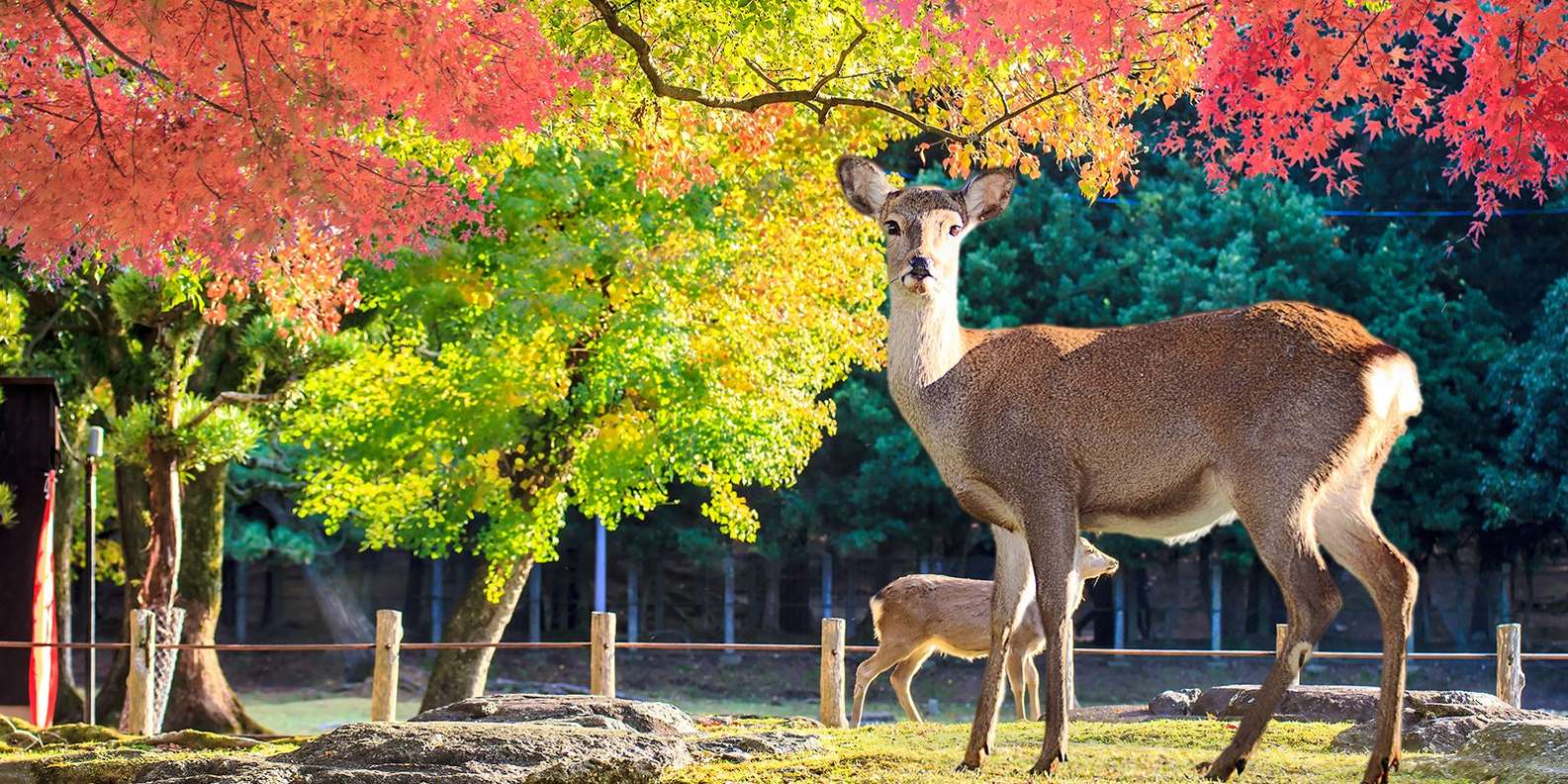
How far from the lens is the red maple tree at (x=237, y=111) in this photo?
8.24 metres

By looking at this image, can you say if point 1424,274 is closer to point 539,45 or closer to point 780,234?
point 780,234

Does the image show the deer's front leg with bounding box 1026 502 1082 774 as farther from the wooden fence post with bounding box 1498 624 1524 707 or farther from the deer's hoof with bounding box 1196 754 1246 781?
the wooden fence post with bounding box 1498 624 1524 707

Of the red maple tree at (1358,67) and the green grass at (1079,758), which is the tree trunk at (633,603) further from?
the red maple tree at (1358,67)

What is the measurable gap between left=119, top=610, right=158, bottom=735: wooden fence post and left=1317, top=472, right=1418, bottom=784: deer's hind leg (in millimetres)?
9556

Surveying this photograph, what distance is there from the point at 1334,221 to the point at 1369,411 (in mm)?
23648

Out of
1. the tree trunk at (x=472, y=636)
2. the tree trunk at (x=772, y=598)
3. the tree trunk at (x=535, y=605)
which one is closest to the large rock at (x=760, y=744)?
the tree trunk at (x=472, y=636)

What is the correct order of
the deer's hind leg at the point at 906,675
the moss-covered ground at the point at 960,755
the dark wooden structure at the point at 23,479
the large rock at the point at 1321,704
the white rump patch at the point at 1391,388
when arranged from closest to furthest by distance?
the white rump patch at the point at 1391,388, the moss-covered ground at the point at 960,755, the large rock at the point at 1321,704, the deer's hind leg at the point at 906,675, the dark wooden structure at the point at 23,479

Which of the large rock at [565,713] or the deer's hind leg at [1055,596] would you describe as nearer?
the deer's hind leg at [1055,596]

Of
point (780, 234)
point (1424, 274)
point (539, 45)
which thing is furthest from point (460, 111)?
point (1424, 274)

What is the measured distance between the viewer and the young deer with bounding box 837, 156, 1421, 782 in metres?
7.42

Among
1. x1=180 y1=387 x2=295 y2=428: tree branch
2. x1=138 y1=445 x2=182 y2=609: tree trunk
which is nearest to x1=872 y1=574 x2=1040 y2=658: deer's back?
x1=180 y1=387 x2=295 y2=428: tree branch

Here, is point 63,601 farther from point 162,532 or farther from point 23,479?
point 23,479

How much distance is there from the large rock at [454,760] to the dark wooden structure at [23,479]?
899 centimetres

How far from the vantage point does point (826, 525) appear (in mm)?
31875
